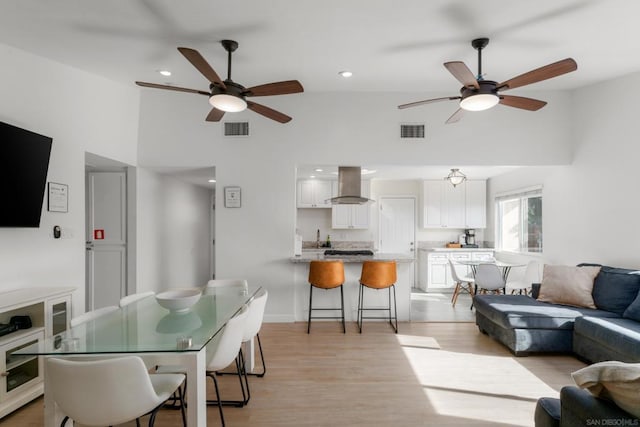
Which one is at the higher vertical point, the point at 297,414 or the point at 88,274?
the point at 88,274

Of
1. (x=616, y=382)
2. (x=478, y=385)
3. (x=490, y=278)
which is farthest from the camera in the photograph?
(x=490, y=278)

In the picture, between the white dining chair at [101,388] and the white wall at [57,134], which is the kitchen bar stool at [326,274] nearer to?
the white wall at [57,134]

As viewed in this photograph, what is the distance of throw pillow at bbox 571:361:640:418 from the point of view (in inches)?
46.5

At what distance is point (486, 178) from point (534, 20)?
15.3 ft

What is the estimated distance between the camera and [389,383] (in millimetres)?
2834

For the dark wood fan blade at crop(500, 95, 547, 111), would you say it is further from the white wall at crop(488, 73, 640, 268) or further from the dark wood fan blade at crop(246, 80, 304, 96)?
the dark wood fan blade at crop(246, 80, 304, 96)

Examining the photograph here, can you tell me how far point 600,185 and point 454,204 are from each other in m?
3.03

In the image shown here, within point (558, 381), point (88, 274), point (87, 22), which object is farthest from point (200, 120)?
point (558, 381)

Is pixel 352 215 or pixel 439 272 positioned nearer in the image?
pixel 439 272

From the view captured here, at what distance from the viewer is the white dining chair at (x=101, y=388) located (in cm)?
146

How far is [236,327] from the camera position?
80.4 inches

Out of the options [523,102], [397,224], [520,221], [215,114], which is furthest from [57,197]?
[520,221]

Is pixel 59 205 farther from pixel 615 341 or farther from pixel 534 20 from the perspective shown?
pixel 615 341

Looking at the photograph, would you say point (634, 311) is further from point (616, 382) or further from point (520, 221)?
point (520, 221)
